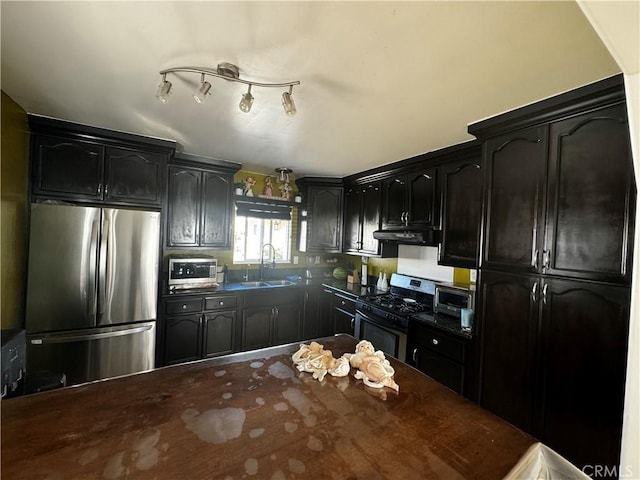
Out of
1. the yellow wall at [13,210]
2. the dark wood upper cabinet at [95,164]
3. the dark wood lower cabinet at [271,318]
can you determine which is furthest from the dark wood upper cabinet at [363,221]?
the yellow wall at [13,210]

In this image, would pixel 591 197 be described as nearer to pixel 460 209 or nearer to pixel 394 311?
pixel 460 209

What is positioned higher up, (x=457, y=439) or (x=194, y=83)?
(x=194, y=83)

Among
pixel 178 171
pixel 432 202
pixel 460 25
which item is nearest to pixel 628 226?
pixel 460 25

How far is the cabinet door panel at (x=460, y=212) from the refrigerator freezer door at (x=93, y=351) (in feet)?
9.15

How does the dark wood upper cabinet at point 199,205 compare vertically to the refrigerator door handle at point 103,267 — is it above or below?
above

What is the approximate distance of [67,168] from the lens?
92.4 inches

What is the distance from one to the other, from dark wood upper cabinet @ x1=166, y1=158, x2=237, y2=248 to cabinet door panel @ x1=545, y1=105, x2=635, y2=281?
9.85 ft

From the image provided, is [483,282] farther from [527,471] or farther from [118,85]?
[118,85]

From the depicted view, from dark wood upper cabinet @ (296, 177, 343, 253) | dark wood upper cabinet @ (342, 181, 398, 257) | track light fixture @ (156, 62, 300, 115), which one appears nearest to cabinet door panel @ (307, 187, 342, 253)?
dark wood upper cabinet @ (296, 177, 343, 253)

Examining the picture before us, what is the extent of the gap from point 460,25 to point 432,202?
70.4 inches

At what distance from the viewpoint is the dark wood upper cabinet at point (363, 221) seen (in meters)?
3.42

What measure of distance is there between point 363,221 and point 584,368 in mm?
2465

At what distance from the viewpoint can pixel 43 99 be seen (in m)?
1.87

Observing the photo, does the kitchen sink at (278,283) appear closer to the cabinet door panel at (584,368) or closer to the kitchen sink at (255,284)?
the kitchen sink at (255,284)
